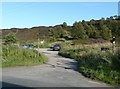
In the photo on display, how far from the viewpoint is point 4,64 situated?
87.7 ft

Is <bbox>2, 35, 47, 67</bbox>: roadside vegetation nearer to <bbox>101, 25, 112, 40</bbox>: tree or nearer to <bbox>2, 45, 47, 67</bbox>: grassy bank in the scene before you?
<bbox>2, 45, 47, 67</bbox>: grassy bank

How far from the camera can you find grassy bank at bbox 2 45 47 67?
2761 cm

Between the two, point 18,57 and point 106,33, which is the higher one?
point 106,33

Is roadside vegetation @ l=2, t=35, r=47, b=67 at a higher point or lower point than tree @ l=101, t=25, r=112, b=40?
lower

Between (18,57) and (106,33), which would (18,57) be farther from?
(106,33)

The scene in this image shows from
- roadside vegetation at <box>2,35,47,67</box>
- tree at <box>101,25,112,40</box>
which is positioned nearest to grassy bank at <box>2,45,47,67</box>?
roadside vegetation at <box>2,35,47,67</box>

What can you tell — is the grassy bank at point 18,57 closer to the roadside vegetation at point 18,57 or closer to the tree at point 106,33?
the roadside vegetation at point 18,57

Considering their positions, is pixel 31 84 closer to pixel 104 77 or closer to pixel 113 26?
pixel 104 77

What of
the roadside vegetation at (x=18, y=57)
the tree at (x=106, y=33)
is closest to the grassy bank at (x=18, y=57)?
the roadside vegetation at (x=18, y=57)

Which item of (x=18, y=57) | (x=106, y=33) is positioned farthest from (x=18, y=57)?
(x=106, y=33)

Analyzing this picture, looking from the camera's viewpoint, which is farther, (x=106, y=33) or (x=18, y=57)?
(x=106, y=33)

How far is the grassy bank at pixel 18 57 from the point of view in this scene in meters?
27.6

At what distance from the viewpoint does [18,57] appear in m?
29.3

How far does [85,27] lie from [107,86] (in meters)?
76.7
